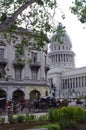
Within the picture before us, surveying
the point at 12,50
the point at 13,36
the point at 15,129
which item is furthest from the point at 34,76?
the point at 15,129

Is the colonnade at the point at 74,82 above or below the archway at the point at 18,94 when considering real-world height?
above

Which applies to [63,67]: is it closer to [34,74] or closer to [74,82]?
[74,82]

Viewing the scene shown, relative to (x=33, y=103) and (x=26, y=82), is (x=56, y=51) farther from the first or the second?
(x=33, y=103)

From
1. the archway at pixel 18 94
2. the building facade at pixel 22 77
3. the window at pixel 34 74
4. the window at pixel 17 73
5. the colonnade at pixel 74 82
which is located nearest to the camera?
the building facade at pixel 22 77

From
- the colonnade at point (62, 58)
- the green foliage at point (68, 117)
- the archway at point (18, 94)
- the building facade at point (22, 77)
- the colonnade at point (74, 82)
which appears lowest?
the green foliage at point (68, 117)

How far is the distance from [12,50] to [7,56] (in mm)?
1323

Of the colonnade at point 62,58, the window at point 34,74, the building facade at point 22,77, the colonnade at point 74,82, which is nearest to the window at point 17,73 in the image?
the building facade at point 22,77

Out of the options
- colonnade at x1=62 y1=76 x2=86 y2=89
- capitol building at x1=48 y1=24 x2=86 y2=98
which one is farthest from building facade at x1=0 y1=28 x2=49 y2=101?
capitol building at x1=48 y1=24 x2=86 y2=98

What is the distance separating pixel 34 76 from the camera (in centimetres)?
6069

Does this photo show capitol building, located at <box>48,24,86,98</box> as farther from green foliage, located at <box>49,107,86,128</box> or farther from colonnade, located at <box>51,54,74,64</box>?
green foliage, located at <box>49,107,86,128</box>

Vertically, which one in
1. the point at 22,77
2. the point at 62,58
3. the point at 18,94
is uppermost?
the point at 62,58

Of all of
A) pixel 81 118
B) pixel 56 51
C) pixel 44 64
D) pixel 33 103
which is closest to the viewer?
pixel 81 118

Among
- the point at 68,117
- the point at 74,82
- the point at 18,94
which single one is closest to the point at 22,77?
the point at 18,94

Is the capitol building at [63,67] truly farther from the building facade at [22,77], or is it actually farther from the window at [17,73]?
the window at [17,73]
